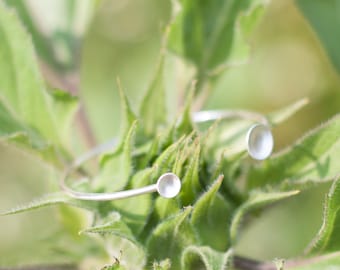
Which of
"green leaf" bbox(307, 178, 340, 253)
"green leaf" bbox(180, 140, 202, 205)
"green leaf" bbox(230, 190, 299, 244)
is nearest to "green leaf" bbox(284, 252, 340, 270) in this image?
"green leaf" bbox(307, 178, 340, 253)

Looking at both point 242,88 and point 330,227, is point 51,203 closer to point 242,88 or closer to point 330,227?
point 330,227

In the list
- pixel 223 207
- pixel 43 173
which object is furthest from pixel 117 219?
pixel 43 173

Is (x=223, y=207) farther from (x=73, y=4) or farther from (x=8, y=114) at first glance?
(x=73, y=4)

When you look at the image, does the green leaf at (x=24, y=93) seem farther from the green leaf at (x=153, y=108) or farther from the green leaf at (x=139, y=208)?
the green leaf at (x=139, y=208)

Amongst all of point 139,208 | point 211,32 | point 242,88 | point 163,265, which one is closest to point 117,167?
point 139,208

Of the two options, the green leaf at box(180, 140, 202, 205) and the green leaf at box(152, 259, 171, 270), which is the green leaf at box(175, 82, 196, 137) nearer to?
the green leaf at box(180, 140, 202, 205)
